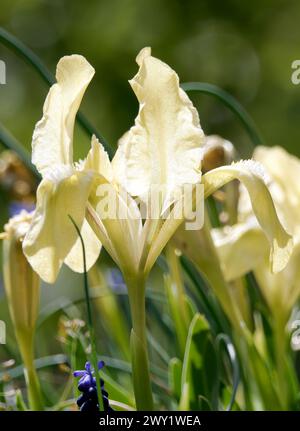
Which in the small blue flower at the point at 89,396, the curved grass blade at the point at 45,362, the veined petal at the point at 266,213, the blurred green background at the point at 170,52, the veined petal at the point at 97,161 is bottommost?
the small blue flower at the point at 89,396

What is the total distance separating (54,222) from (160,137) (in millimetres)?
120

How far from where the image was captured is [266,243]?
0.92m

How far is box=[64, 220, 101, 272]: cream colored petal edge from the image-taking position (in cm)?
77

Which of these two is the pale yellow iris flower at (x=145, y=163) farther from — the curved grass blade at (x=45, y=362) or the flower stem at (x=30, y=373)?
the curved grass blade at (x=45, y=362)

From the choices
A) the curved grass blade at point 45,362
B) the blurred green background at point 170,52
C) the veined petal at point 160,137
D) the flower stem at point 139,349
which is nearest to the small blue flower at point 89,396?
the flower stem at point 139,349

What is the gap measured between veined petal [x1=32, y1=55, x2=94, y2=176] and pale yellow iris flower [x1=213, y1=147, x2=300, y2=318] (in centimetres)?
25

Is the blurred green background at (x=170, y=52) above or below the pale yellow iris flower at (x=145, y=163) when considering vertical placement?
above

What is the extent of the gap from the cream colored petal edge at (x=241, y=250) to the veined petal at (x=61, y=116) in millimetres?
263

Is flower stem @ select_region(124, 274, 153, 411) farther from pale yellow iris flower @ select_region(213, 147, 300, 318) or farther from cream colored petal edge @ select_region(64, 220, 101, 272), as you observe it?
pale yellow iris flower @ select_region(213, 147, 300, 318)

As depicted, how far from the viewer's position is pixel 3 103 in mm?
3795

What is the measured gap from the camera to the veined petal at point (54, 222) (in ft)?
2.10

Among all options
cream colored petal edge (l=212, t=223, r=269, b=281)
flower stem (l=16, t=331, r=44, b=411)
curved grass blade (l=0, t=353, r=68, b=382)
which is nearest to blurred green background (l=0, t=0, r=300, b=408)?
curved grass blade (l=0, t=353, r=68, b=382)

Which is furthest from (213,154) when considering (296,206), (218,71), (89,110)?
(218,71)

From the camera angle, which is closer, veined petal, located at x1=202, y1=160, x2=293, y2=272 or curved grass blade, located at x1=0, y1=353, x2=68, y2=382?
veined petal, located at x1=202, y1=160, x2=293, y2=272
